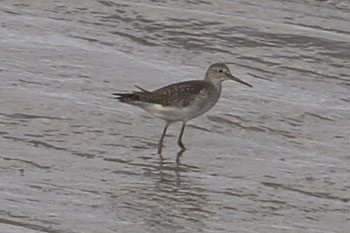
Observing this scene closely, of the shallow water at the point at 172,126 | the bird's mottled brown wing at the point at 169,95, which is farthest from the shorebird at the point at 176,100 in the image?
the shallow water at the point at 172,126

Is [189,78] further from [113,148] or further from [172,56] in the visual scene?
[113,148]

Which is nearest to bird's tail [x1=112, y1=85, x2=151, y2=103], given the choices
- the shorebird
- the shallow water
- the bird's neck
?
the shorebird

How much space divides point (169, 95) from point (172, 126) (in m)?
0.39

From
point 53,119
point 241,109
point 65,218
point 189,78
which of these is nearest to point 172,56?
point 189,78

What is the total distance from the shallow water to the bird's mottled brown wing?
8.1 inches

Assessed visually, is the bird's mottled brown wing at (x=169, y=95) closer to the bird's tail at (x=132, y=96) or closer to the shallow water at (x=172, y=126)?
the bird's tail at (x=132, y=96)

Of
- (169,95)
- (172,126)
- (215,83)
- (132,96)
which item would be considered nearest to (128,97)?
(132,96)

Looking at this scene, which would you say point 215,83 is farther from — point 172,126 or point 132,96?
point 132,96

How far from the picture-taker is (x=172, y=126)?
31.1 ft

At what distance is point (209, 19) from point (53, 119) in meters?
3.57

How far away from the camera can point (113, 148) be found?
8.50 metres

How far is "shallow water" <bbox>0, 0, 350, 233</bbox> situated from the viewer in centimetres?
725

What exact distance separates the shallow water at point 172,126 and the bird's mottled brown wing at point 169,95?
0.67ft

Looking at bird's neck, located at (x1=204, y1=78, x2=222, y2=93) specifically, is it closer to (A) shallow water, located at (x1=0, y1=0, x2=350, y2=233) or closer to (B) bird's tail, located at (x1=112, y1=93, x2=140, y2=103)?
(A) shallow water, located at (x1=0, y1=0, x2=350, y2=233)
